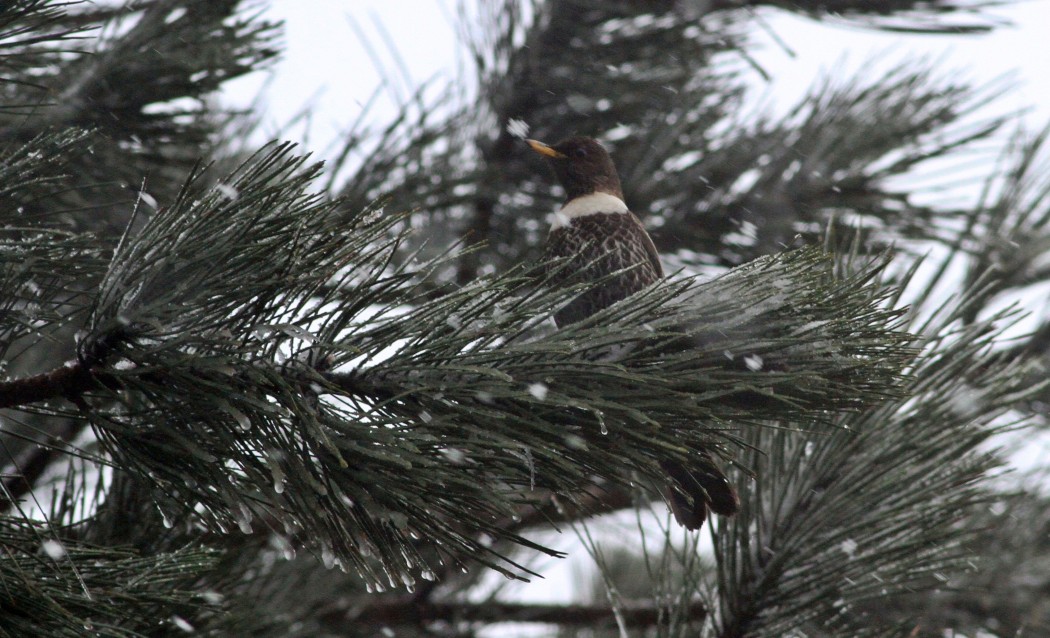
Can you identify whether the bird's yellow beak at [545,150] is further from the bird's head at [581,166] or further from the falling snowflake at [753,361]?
the falling snowflake at [753,361]

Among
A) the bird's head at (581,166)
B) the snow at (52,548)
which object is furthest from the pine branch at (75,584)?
the bird's head at (581,166)

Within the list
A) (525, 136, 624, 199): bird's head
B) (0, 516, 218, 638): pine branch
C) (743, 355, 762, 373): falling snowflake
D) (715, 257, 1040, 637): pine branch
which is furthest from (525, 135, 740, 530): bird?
(0, 516, 218, 638): pine branch

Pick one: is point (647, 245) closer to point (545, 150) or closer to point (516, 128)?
point (545, 150)

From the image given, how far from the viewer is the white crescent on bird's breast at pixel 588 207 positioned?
6.14ft

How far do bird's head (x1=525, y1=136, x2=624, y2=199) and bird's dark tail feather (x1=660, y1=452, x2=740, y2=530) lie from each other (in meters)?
0.83

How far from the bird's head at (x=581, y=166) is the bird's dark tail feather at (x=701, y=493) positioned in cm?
83

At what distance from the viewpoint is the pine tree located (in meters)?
0.88

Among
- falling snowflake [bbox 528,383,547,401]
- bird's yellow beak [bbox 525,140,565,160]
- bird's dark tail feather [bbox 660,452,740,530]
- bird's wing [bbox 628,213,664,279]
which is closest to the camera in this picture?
falling snowflake [bbox 528,383,547,401]

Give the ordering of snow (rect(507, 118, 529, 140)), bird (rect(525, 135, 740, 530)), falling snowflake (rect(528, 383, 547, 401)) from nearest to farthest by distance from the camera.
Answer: falling snowflake (rect(528, 383, 547, 401)) → bird (rect(525, 135, 740, 530)) → snow (rect(507, 118, 529, 140))

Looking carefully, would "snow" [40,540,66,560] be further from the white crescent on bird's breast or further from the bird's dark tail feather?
the white crescent on bird's breast

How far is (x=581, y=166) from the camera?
2105 mm

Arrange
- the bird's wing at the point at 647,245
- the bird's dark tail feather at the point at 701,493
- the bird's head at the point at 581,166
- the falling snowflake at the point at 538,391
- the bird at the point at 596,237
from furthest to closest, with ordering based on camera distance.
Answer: the bird's head at the point at 581,166
the bird's wing at the point at 647,245
the bird at the point at 596,237
the bird's dark tail feather at the point at 701,493
the falling snowflake at the point at 538,391

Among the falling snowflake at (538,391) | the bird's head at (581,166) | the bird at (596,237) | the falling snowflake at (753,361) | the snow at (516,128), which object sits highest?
the snow at (516,128)

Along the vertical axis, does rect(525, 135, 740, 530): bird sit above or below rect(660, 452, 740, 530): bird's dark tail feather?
above
